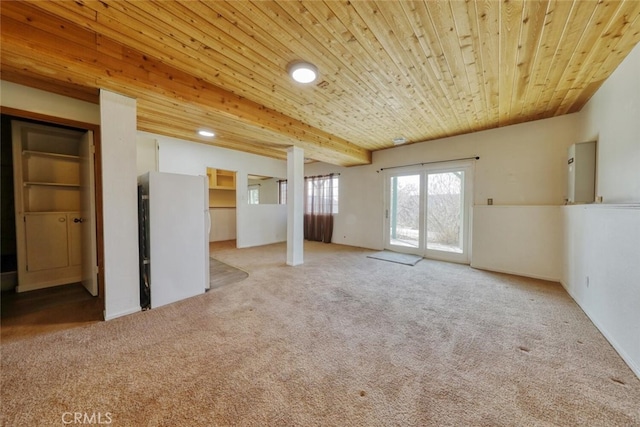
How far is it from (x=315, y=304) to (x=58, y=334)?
230cm

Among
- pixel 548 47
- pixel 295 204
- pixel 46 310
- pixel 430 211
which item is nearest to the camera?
pixel 548 47

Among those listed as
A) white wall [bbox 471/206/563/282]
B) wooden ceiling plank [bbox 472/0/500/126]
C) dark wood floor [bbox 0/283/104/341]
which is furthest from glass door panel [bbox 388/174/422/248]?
dark wood floor [bbox 0/283/104/341]

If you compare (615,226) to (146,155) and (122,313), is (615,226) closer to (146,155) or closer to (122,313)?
(122,313)

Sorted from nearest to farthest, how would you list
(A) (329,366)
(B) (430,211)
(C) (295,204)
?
(A) (329,366) < (C) (295,204) < (B) (430,211)

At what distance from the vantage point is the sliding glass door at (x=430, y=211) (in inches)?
171

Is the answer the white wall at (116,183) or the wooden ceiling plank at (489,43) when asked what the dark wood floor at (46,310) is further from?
the wooden ceiling plank at (489,43)

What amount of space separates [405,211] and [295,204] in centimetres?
265

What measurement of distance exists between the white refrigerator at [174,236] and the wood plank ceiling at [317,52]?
3.03 ft

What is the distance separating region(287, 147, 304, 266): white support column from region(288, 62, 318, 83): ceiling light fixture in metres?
1.84

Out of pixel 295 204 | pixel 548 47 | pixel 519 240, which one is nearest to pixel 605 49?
pixel 548 47

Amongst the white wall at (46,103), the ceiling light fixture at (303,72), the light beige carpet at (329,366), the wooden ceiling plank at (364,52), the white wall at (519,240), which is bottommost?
the light beige carpet at (329,366)

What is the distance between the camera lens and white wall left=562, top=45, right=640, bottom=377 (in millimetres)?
1633

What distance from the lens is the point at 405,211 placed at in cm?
514

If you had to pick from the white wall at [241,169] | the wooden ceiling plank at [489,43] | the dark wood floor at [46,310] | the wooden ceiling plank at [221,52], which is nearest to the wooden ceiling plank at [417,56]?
the wooden ceiling plank at [489,43]
